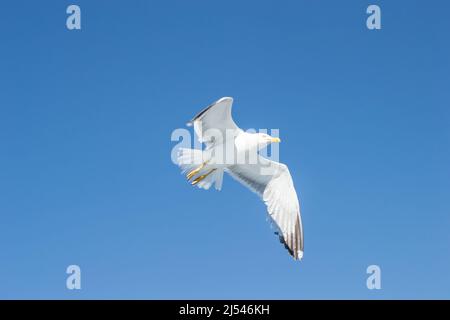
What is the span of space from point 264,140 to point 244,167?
2.08 feet

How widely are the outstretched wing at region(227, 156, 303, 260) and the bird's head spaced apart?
0.27 m

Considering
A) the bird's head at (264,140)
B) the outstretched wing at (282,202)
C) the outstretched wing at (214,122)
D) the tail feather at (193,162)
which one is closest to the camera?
the outstretched wing at (214,122)

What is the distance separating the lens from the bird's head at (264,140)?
21.3 ft

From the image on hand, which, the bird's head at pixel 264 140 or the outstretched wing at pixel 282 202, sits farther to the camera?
the outstretched wing at pixel 282 202

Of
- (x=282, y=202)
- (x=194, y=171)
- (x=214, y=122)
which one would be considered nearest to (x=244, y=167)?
(x=282, y=202)

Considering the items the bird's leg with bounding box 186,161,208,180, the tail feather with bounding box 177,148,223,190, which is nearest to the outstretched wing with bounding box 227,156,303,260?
the tail feather with bounding box 177,148,223,190

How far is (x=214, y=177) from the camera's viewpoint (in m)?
6.68

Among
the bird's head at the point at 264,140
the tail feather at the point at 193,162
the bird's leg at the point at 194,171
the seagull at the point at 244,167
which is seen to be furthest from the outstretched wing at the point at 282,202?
the bird's leg at the point at 194,171

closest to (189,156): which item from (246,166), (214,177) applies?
(214,177)

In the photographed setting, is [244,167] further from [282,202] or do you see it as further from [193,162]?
[193,162]

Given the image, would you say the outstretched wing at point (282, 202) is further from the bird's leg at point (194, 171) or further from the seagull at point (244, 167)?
the bird's leg at point (194, 171)
